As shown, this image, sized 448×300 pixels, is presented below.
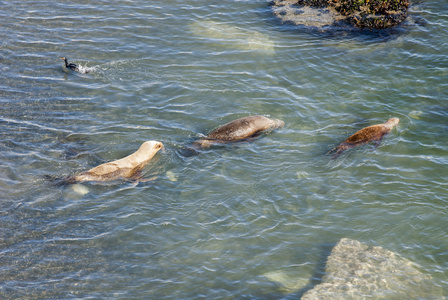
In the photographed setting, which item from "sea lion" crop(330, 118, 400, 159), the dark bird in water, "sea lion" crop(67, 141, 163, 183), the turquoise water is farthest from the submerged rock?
"sea lion" crop(67, 141, 163, 183)

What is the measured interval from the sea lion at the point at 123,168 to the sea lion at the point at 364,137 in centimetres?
473

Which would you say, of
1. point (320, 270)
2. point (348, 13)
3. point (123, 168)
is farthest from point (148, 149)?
point (348, 13)

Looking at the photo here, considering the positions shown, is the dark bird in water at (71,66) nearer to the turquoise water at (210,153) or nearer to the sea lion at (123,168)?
the turquoise water at (210,153)

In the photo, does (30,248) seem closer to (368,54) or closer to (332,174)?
(332,174)

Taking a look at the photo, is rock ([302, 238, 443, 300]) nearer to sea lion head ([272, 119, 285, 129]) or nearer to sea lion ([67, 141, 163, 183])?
sea lion head ([272, 119, 285, 129])

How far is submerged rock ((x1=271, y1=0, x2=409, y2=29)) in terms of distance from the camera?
17897mm

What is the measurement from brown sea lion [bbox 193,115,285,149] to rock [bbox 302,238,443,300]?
4.38 metres

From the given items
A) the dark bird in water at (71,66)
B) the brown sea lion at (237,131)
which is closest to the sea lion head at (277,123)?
the brown sea lion at (237,131)

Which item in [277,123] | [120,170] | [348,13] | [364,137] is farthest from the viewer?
[348,13]

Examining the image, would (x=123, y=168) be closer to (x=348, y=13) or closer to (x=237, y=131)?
(x=237, y=131)

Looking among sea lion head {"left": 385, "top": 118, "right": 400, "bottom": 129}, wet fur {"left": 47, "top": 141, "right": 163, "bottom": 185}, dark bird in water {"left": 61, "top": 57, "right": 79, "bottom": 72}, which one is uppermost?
dark bird in water {"left": 61, "top": 57, "right": 79, "bottom": 72}

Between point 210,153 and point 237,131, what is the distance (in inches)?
39.5

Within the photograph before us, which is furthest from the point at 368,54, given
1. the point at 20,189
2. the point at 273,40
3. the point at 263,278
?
the point at 20,189

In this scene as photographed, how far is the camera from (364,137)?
12023 mm
